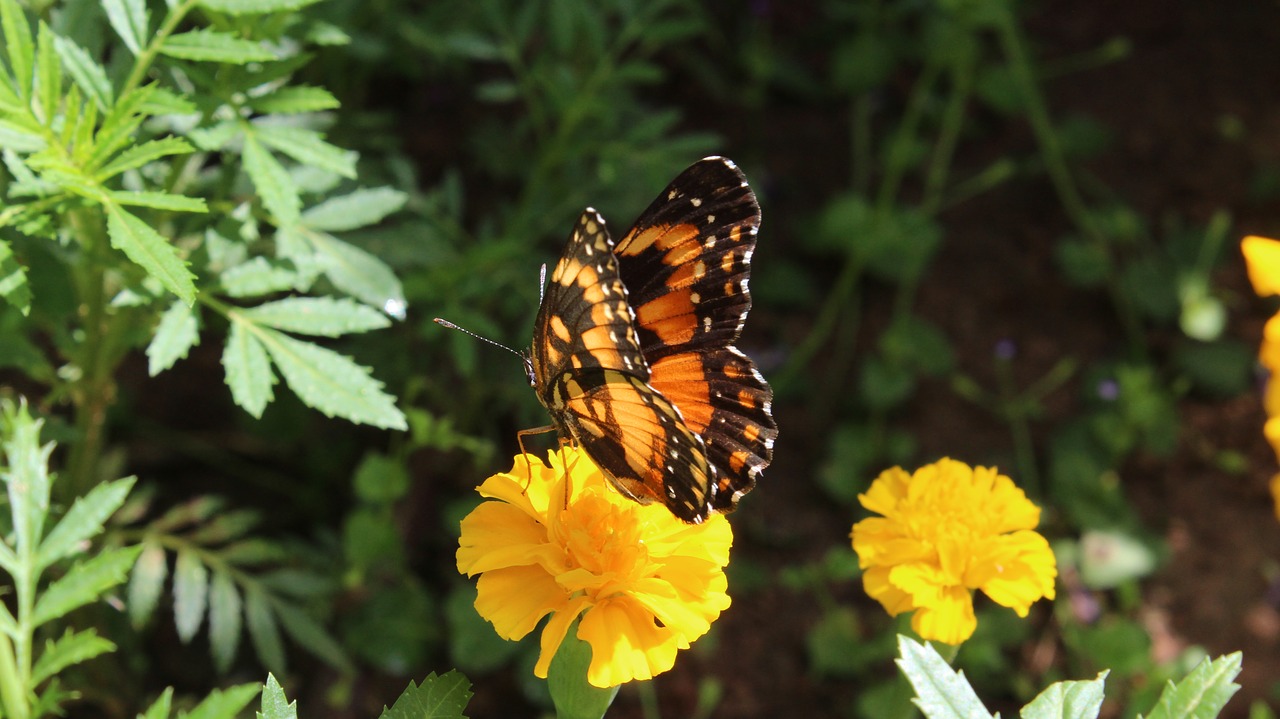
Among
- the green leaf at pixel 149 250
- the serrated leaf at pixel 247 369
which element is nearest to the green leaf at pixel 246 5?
the green leaf at pixel 149 250

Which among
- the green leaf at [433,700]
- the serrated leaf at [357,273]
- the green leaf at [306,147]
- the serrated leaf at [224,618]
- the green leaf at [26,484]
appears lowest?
the serrated leaf at [224,618]

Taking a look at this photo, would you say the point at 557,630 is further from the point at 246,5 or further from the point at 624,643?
the point at 246,5

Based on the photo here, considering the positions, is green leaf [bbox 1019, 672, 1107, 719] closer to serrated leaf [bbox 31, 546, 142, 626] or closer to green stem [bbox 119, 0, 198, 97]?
serrated leaf [bbox 31, 546, 142, 626]

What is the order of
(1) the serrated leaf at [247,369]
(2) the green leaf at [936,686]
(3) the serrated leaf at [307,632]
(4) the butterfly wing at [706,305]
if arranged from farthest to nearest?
(3) the serrated leaf at [307,632]
(1) the serrated leaf at [247,369]
(4) the butterfly wing at [706,305]
(2) the green leaf at [936,686]

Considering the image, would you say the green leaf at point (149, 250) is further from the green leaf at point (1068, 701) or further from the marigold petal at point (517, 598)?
the green leaf at point (1068, 701)

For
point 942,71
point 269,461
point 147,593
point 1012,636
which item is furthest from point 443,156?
point 1012,636

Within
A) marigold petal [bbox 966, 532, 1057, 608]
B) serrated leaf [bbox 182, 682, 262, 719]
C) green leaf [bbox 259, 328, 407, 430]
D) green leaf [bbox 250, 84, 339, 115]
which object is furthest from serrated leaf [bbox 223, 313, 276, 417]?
marigold petal [bbox 966, 532, 1057, 608]
